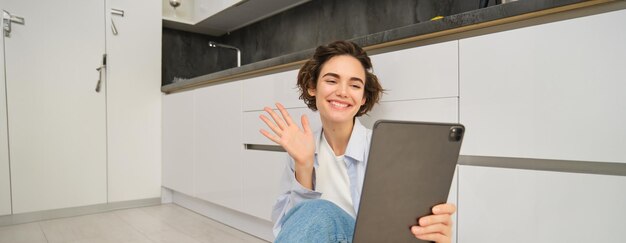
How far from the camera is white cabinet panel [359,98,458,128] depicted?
1.02m

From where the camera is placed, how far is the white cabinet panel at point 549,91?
764mm

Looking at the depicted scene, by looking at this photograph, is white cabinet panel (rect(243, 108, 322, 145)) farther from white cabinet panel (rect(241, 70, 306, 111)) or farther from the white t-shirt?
the white t-shirt

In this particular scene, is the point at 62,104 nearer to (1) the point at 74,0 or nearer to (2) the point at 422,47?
(1) the point at 74,0

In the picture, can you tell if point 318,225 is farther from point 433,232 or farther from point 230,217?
point 230,217

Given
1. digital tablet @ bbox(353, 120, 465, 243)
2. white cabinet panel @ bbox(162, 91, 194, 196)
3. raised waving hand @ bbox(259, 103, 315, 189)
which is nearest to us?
digital tablet @ bbox(353, 120, 465, 243)

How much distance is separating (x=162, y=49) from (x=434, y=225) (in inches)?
113

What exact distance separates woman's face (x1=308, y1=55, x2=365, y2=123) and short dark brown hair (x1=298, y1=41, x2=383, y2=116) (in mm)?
37

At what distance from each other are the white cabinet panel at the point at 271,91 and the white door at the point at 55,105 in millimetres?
1295

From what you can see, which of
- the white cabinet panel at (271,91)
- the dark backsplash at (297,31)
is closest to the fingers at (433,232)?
→ the white cabinet panel at (271,91)

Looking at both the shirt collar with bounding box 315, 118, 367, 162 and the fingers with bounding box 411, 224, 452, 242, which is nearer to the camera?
the fingers with bounding box 411, 224, 452, 242

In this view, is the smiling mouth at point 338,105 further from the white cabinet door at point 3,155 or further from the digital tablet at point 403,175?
the white cabinet door at point 3,155

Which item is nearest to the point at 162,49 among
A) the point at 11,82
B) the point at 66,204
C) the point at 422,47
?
the point at 11,82

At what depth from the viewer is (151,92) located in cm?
272

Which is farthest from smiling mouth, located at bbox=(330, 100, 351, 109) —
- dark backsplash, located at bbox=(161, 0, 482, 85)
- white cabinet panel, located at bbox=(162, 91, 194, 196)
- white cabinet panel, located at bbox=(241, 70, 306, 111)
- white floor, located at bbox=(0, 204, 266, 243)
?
white cabinet panel, located at bbox=(162, 91, 194, 196)
